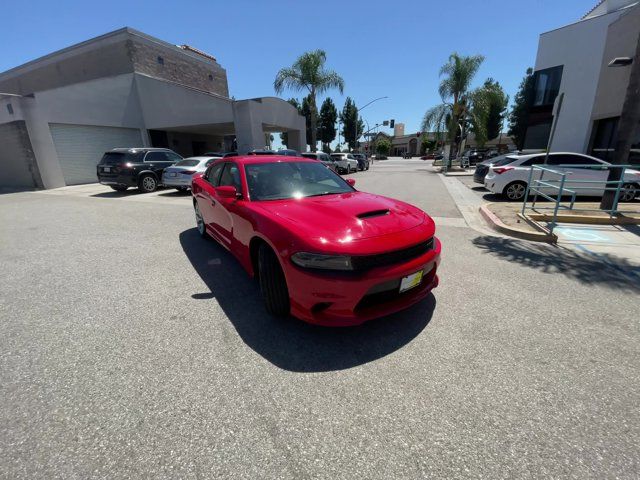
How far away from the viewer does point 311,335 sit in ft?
8.73

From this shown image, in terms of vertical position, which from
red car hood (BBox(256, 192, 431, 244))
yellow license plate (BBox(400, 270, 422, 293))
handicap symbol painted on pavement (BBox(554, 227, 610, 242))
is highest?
red car hood (BBox(256, 192, 431, 244))

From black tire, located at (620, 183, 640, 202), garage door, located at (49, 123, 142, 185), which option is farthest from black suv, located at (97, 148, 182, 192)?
black tire, located at (620, 183, 640, 202)

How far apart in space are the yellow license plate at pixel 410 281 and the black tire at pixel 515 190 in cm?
841

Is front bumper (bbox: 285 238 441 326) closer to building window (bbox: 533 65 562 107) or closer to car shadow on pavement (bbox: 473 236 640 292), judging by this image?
car shadow on pavement (bbox: 473 236 640 292)

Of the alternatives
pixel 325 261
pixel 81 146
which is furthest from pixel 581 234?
pixel 81 146

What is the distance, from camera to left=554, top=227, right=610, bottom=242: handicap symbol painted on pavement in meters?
5.16

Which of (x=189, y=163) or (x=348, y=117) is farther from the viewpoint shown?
(x=348, y=117)

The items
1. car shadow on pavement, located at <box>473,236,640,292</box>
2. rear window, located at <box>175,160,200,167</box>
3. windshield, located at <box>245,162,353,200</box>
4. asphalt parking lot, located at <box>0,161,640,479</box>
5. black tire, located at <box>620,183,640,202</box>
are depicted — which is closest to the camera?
asphalt parking lot, located at <box>0,161,640,479</box>

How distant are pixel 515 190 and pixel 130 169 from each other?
44.6 feet

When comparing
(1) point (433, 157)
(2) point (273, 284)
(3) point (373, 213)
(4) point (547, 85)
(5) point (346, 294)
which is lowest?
(1) point (433, 157)

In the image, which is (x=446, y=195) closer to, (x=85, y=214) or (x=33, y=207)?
(x=85, y=214)

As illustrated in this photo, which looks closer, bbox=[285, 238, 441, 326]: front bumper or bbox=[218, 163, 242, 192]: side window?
bbox=[285, 238, 441, 326]: front bumper

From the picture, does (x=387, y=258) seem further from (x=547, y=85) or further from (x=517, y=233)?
(x=547, y=85)

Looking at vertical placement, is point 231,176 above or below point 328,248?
above
